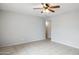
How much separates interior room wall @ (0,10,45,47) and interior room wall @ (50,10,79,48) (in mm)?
848

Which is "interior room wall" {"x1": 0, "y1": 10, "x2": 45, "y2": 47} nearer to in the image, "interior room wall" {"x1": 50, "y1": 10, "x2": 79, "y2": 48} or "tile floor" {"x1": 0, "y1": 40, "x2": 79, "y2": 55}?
"tile floor" {"x1": 0, "y1": 40, "x2": 79, "y2": 55}

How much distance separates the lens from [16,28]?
144 inches

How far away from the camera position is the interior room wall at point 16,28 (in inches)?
130

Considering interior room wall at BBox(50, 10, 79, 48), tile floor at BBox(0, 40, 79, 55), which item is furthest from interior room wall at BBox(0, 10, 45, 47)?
interior room wall at BBox(50, 10, 79, 48)

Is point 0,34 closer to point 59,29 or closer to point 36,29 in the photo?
point 36,29

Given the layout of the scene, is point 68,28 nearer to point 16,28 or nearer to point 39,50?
point 39,50

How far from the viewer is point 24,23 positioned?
12.4ft

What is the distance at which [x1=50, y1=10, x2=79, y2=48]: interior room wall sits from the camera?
324 cm

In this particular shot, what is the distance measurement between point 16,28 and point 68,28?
2088 millimetres

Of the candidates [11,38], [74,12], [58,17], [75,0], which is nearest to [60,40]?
[58,17]

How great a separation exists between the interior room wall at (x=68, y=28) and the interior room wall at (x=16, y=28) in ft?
2.78

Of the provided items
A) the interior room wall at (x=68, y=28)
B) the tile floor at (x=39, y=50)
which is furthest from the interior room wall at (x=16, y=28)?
the interior room wall at (x=68, y=28)

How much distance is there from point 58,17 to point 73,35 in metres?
1.06

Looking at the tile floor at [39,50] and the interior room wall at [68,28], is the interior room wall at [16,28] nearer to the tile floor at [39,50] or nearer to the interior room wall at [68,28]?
the tile floor at [39,50]
